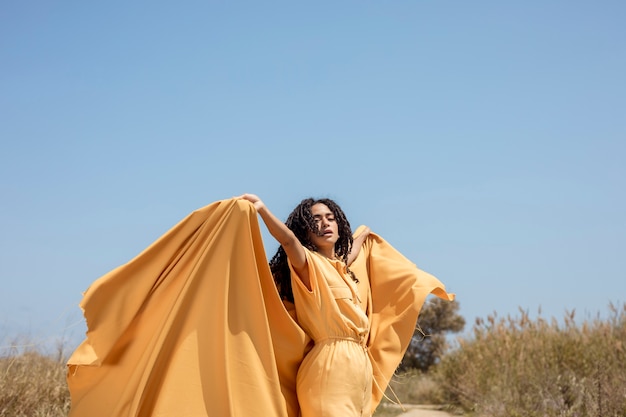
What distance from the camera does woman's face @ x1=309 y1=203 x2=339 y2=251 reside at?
4797 millimetres

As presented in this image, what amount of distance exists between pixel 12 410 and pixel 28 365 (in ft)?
2.24

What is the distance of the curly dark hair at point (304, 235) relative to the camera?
4.74 m

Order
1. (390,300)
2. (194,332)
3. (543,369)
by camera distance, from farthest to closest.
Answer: (543,369)
(390,300)
(194,332)

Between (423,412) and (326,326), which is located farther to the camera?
(423,412)

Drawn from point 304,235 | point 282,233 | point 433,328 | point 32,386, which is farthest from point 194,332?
point 433,328

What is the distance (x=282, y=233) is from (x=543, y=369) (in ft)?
23.5

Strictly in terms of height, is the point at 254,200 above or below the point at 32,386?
above

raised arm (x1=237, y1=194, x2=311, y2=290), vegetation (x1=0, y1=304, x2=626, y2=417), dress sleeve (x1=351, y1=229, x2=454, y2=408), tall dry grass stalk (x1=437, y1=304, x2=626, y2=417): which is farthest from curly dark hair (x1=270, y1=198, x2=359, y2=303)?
tall dry grass stalk (x1=437, y1=304, x2=626, y2=417)

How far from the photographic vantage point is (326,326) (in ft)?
14.4

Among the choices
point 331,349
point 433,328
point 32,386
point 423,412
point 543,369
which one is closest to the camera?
point 331,349

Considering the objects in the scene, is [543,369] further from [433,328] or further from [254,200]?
[433,328]

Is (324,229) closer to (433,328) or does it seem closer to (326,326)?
(326,326)

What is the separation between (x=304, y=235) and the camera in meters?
4.88

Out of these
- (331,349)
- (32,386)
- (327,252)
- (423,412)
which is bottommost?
(423,412)
